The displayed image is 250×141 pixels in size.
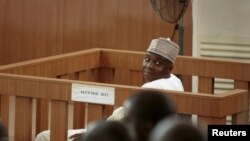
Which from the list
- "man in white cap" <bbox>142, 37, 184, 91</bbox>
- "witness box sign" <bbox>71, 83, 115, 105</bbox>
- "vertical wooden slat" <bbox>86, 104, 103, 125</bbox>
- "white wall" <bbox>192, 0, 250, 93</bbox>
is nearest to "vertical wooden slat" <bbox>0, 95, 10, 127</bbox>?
"witness box sign" <bbox>71, 83, 115, 105</bbox>

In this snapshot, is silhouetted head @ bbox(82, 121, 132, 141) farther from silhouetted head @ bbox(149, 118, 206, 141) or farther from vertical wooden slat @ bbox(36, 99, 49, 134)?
vertical wooden slat @ bbox(36, 99, 49, 134)

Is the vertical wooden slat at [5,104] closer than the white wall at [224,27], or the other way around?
the vertical wooden slat at [5,104]

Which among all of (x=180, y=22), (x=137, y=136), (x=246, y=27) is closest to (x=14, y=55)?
(x=180, y=22)

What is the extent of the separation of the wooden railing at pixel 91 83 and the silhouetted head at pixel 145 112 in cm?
253

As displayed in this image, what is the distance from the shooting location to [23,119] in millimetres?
4684

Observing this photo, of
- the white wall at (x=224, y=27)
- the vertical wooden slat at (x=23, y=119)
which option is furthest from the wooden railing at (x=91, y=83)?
the white wall at (x=224, y=27)

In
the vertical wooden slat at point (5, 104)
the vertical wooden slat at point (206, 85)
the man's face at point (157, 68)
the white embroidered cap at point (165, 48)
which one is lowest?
the vertical wooden slat at point (5, 104)

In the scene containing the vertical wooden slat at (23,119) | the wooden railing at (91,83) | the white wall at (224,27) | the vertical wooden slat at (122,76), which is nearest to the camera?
the wooden railing at (91,83)

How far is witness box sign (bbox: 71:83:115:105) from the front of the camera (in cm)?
431

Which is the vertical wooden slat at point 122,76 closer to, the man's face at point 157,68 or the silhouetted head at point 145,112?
the man's face at point 157,68

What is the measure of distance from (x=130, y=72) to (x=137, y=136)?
517 centimetres

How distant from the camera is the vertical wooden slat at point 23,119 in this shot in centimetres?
464

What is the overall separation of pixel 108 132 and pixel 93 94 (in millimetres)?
3595

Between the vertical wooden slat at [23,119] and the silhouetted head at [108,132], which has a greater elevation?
the silhouetted head at [108,132]
